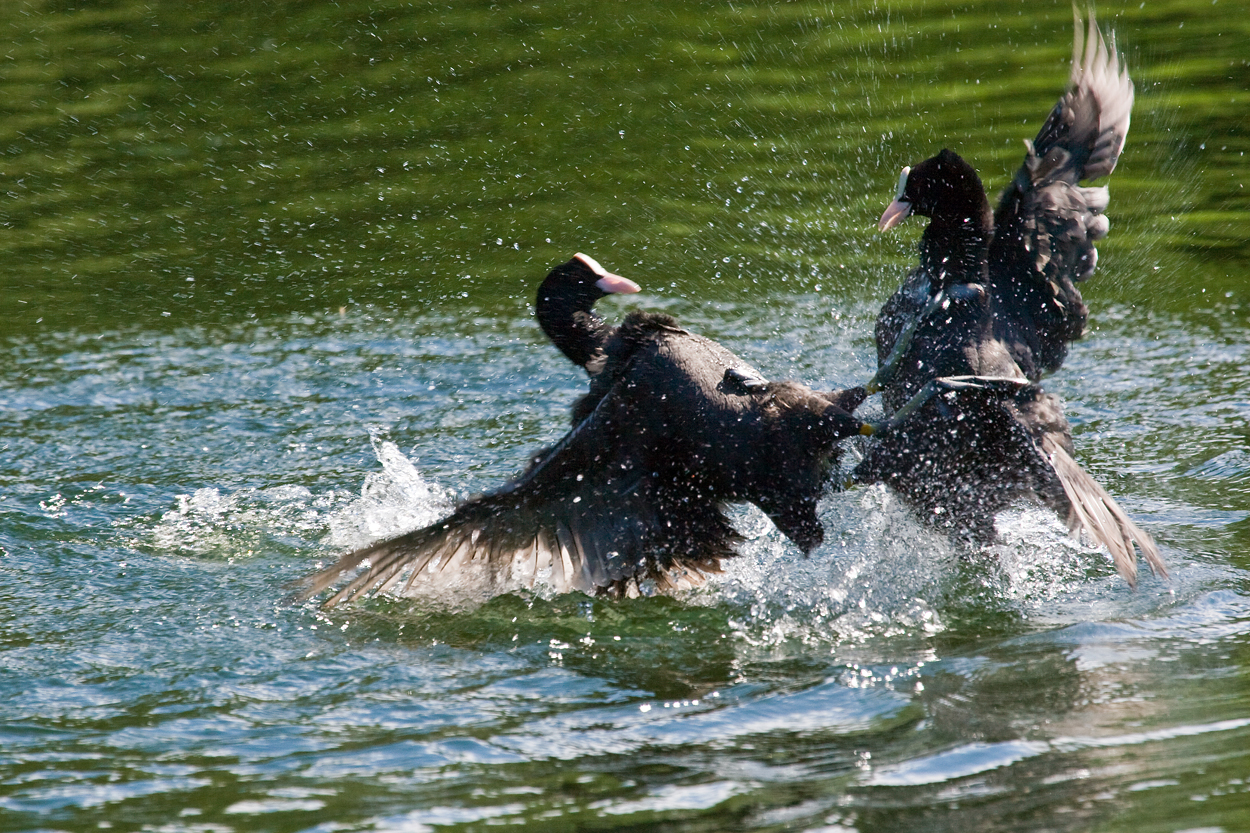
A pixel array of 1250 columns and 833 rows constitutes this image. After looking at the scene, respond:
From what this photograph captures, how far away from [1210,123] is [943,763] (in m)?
6.11

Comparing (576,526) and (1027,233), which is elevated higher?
(1027,233)

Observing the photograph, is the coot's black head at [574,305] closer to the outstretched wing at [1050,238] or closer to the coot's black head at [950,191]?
the coot's black head at [950,191]

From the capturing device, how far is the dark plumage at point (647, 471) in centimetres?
379

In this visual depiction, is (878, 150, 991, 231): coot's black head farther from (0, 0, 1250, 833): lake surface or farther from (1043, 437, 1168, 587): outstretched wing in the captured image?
(0, 0, 1250, 833): lake surface

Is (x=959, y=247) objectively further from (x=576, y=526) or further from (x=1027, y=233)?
(x=576, y=526)

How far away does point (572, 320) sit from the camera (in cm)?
428

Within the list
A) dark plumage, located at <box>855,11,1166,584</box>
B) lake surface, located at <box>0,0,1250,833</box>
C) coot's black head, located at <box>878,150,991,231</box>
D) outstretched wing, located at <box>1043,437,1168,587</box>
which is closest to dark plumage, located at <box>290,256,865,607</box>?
lake surface, located at <box>0,0,1250,833</box>

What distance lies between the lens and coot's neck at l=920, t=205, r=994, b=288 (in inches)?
164

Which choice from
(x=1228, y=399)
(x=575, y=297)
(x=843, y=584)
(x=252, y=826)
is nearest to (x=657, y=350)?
(x=575, y=297)

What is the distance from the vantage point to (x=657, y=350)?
12.8ft

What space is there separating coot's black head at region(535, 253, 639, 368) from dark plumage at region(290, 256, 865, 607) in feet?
1.17

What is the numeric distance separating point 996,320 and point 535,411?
193 centimetres

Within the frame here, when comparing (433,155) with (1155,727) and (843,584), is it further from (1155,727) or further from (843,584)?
(1155,727)

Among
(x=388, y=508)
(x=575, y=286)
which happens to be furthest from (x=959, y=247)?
(x=388, y=508)
